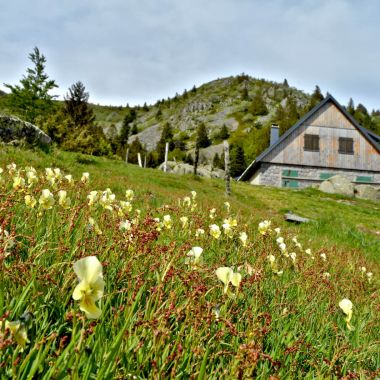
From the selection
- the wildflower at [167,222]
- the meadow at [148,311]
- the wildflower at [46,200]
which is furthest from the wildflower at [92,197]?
the wildflower at [167,222]

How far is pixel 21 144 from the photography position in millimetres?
12031

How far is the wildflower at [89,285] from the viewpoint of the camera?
3.89 feet

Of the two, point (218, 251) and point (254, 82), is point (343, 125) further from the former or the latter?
point (254, 82)

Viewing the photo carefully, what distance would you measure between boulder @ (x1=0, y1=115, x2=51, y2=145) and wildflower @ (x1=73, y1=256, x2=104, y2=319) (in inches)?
479

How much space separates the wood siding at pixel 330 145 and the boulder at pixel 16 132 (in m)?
28.2

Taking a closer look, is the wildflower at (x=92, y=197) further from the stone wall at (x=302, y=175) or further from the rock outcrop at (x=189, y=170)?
the rock outcrop at (x=189, y=170)

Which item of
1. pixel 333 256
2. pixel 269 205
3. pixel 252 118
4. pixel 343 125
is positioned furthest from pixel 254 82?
pixel 333 256

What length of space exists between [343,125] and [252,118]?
80581mm

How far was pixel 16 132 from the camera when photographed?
12648 millimetres

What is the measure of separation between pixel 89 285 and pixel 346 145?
40538mm

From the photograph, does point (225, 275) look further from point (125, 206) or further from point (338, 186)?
point (338, 186)

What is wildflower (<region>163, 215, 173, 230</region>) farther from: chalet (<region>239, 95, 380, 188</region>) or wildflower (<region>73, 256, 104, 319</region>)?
chalet (<region>239, 95, 380, 188</region>)

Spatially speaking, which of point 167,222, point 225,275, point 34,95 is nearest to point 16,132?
point 167,222

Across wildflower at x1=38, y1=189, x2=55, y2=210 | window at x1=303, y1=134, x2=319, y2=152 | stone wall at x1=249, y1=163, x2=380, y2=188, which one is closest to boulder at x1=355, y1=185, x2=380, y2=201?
stone wall at x1=249, y1=163, x2=380, y2=188
